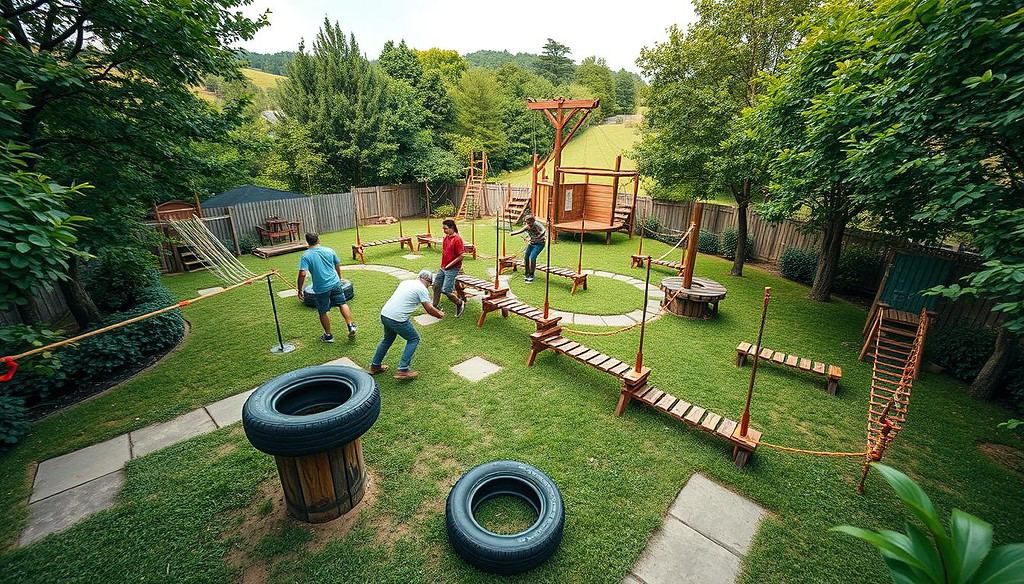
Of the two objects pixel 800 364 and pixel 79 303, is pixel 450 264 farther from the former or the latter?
pixel 800 364

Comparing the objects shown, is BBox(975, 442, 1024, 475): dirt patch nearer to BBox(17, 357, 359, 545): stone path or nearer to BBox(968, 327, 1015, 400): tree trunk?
BBox(968, 327, 1015, 400): tree trunk

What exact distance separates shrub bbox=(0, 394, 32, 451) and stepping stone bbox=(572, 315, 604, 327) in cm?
806

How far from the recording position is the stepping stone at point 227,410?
4938 mm

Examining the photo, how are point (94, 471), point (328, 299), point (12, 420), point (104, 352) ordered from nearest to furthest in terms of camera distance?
point (94, 471) → point (12, 420) → point (104, 352) → point (328, 299)

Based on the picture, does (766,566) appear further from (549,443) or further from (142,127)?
(142,127)

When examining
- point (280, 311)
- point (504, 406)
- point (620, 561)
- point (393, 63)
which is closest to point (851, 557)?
point (620, 561)

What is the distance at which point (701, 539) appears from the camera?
348 cm

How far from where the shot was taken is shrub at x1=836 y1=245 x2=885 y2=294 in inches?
401

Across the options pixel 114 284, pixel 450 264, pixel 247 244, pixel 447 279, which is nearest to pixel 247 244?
pixel 247 244

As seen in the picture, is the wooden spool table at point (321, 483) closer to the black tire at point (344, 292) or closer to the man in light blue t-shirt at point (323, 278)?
the man in light blue t-shirt at point (323, 278)

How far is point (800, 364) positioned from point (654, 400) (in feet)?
9.68

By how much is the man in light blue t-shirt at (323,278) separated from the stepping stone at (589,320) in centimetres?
451

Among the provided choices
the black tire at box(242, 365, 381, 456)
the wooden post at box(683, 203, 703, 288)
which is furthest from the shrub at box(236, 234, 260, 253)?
the wooden post at box(683, 203, 703, 288)

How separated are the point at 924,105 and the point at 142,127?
407 inches
